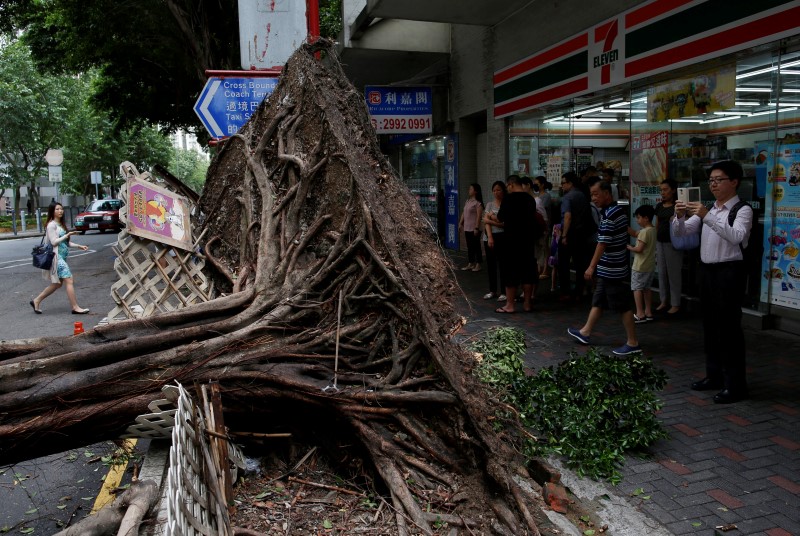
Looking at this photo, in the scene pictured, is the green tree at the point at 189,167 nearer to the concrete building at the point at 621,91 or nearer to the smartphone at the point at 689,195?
the concrete building at the point at 621,91

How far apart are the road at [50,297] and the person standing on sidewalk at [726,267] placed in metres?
7.30

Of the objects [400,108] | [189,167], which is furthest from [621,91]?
[189,167]

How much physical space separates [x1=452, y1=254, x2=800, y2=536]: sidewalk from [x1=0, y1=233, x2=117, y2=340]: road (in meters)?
6.87

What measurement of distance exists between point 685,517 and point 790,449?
1.36 metres

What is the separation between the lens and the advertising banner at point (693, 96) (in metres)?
7.74

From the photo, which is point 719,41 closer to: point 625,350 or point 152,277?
point 625,350

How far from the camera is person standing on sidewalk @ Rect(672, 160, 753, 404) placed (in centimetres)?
511

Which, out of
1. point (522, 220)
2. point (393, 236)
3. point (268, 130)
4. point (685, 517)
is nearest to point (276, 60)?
point (268, 130)

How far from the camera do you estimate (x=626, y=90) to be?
9609 mm

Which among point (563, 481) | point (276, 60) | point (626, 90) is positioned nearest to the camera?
point (563, 481)

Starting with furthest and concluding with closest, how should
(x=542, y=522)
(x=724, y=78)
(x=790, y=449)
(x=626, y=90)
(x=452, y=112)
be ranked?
(x=452, y=112), (x=626, y=90), (x=724, y=78), (x=790, y=449), (x=542, y=522)

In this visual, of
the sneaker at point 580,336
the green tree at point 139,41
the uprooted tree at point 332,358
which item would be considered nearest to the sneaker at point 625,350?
the sneaker at point 580,336

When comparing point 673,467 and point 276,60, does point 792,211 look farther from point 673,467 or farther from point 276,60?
point 276,60

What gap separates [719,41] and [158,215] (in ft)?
22.2
